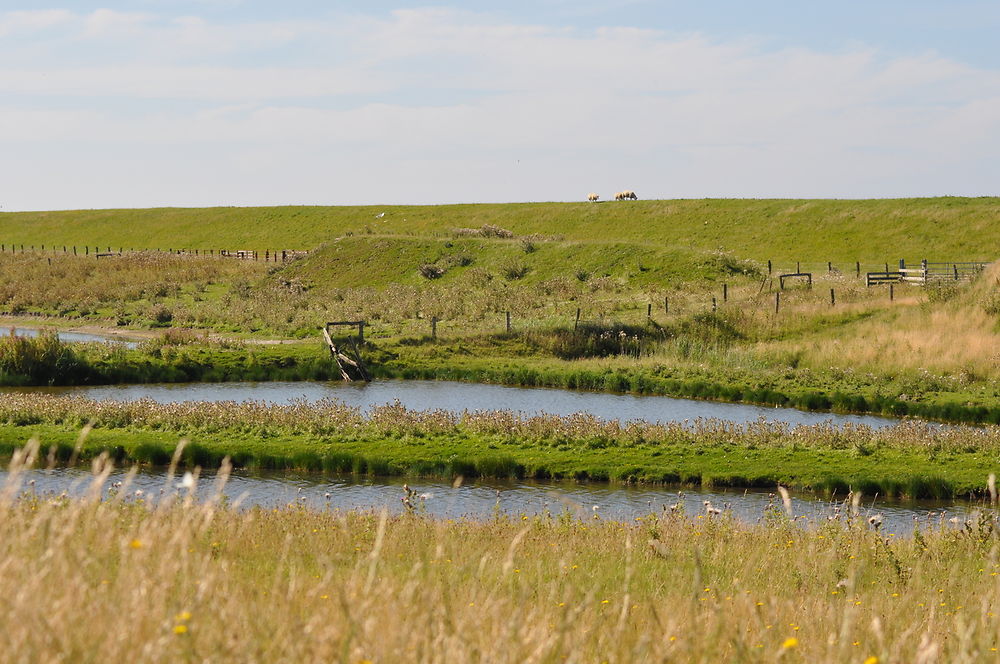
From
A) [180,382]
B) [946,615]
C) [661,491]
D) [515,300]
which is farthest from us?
[515,300]

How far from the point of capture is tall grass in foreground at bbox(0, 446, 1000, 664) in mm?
5047

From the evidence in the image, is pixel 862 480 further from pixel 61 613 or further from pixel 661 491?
pixel 61 613

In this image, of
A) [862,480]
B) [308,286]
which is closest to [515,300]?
[308,286]

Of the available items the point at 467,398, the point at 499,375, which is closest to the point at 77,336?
the point at 499,375

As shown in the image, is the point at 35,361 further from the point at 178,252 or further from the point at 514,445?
the point at 178,252

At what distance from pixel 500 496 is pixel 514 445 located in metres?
4.05

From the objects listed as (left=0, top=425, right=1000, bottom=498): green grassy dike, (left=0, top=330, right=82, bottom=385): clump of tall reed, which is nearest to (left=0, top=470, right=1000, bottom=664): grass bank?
(left=0, top=425, right=1000, bottom=498): green grassy dike

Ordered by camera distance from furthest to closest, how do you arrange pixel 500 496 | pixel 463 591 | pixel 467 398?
pixel 467 398 < pixel 500 496 < pixel 463 591

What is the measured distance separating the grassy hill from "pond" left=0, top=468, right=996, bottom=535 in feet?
181

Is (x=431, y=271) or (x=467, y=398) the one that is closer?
(x=467, y=398)

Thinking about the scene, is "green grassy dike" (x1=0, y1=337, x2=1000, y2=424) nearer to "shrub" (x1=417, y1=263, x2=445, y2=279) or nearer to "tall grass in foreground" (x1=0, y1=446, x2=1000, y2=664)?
"tall grass in foreground" (x1=0, y1=446, x2=1000, y2=664)

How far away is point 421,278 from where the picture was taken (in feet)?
252

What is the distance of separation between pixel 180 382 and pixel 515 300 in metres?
26.4

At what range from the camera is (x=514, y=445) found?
2667 cm
